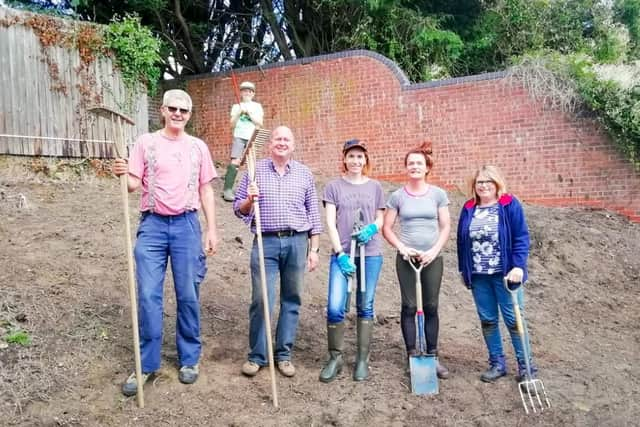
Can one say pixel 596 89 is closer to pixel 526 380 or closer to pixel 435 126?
pixel 435 126

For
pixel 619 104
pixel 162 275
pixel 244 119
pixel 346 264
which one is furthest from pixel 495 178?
pixel 619 104

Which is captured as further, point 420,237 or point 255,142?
point 255,142

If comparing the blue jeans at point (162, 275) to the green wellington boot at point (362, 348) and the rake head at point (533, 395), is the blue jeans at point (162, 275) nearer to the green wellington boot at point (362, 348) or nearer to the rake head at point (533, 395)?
the green wellington boot at point (362, 348)

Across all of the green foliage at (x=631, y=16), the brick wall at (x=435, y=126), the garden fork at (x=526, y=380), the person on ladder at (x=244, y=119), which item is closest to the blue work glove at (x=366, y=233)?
the garden fork at (x=526, y=380)

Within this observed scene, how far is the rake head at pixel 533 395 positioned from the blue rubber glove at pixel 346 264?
57.8 inches

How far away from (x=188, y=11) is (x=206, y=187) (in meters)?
10.9

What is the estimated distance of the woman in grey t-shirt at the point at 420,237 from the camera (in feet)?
15.0

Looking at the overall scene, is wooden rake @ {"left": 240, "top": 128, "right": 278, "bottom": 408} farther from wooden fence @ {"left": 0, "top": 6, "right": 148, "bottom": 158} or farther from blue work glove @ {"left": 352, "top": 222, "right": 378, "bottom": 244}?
wooden fence @ {"left": 0, "top": 6, "right": 148, "bottom": 158}

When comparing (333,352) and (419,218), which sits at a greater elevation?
(419,218)

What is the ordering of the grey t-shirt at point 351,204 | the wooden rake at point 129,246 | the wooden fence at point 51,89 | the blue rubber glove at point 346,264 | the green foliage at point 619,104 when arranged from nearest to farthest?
the wooden rake at point 129,246 → the blue rubber glove at point 346,264 → the grey t-shirt at point 351,204 → the wooden fence at point 51,89 → the green foliage at point 619,104

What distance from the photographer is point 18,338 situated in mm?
4480

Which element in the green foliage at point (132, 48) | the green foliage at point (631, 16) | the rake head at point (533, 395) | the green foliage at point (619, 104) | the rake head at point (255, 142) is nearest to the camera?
the rake head at point (533, 395)

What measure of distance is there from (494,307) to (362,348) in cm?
105

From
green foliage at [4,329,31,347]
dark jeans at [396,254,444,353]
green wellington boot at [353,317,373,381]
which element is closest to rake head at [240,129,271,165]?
dark jeans at [396,254,444,353]
